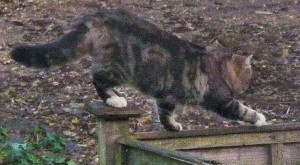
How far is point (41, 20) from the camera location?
7.75 metres

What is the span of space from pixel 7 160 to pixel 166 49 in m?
1.18

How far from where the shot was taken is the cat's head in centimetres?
372

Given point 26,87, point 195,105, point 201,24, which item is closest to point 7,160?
point 195,105

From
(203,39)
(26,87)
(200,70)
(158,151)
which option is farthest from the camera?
(203,39)

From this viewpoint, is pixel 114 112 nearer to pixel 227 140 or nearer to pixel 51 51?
pixel 51 51

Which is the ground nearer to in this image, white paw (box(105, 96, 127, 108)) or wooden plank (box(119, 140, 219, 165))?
white paw (box(105, 96, 127, 108))

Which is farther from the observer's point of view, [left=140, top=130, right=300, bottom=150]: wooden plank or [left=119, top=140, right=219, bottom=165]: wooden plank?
[left=140, top=130, right=300, bottom=150]: wooden plank

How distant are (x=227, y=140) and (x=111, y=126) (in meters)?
0.66

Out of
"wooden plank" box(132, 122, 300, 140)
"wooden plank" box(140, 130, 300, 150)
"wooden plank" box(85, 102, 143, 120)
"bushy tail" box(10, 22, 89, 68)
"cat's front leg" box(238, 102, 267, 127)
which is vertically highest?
"bushy tail" box(10, 22, 89, 68)

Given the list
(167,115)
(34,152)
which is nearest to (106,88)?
(167,115)

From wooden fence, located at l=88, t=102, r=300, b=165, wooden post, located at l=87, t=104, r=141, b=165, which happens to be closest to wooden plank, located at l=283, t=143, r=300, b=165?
wooden fence, located at l=88, t=102, r=300, b=165

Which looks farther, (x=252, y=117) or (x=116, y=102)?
(x=252, y=117)

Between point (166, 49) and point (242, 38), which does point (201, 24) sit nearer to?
point (242, 38)

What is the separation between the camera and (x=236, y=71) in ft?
12.5
